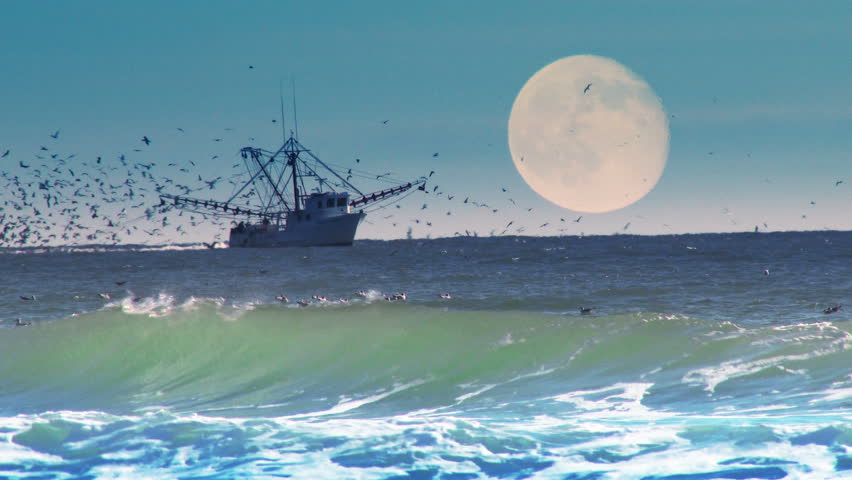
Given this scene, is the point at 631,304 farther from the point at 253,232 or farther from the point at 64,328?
the point at 253,232

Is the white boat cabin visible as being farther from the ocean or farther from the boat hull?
the ocean

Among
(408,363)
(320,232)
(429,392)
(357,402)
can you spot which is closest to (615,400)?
(429,392)

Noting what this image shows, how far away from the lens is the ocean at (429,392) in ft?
26.0

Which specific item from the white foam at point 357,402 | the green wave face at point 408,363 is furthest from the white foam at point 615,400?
the white foam at point 357,402

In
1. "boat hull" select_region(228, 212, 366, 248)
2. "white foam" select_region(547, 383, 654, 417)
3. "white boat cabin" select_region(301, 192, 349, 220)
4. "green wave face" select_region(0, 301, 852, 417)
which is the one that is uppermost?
"white boat cabin" select_region(301, 192, 349, 220)

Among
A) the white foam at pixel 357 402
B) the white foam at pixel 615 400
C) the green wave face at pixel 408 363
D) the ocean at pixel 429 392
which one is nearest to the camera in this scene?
the ocean at pixel 429 392

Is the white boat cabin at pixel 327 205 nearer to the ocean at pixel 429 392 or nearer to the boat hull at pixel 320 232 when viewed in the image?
the boat hull at pixel 320 232

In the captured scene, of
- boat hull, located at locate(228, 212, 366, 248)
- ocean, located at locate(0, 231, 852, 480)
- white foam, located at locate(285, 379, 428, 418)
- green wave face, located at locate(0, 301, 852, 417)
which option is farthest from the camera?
boat hull, located at locate(228, 212, 366, 248)

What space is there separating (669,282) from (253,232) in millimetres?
85143

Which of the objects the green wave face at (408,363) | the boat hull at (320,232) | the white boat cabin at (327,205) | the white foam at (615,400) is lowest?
the white foam at (615,400)

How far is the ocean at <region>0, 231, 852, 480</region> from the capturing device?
7.94 m

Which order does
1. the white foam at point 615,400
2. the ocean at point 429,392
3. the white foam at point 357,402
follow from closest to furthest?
the ocean at point 429,392, the white foam at point 615,400, the white foam at point 357,402

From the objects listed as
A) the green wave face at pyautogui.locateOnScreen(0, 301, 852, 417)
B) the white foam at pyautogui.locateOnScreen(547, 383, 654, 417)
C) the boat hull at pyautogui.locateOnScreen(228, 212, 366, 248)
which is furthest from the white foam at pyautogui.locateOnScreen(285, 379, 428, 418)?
the boat hull at pyautogui.locateOnScreen(228, 212, 366, 248)

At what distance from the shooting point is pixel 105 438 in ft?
28.6
